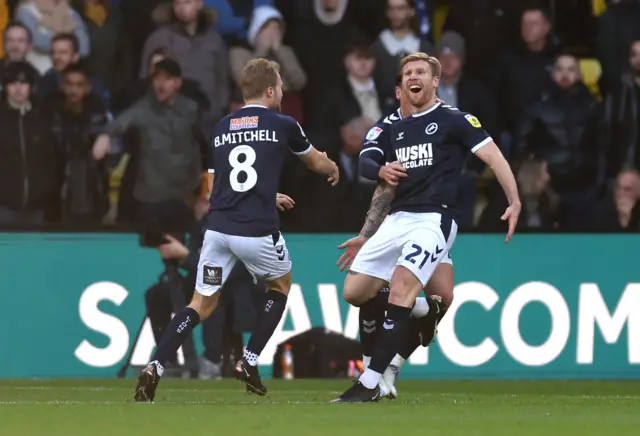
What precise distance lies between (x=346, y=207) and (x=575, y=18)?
293cm

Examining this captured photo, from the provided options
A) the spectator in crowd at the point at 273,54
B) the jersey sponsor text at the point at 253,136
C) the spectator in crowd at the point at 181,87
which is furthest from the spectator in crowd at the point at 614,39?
the jersey sponsor text at the point at 253,136

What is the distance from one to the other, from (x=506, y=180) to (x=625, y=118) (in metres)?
6.00

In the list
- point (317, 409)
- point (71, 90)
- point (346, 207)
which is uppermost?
point (71, 90)

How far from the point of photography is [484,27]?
47.5 ft

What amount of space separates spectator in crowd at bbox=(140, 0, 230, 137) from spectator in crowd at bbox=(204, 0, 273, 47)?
109 millimetres

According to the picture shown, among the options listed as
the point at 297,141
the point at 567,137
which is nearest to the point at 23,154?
the point at 567,137

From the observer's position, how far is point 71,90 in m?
14.2

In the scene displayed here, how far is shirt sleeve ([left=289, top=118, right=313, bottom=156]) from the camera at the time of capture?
9.17m

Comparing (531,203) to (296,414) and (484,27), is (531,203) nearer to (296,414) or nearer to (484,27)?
(484,27)

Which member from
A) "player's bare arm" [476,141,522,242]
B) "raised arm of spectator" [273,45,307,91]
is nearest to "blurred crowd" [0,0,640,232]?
"raised arm of spectator" [273,45,307,91]

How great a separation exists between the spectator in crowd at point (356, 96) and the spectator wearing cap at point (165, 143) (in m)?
1.25

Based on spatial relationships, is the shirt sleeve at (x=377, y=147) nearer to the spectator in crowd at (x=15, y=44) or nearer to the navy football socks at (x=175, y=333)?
the navy football socks at (x=175, y=333)

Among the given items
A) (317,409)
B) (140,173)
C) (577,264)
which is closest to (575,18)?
(577,264)

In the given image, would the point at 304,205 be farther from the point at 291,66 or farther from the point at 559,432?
the point at 559,432
